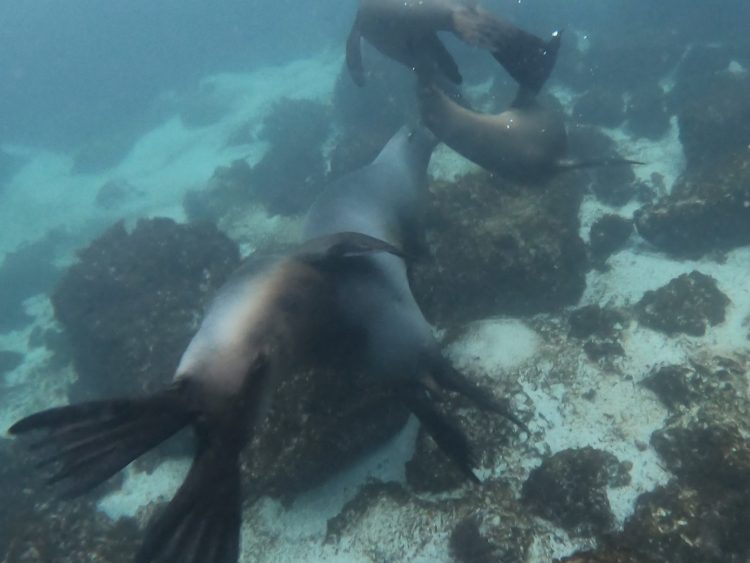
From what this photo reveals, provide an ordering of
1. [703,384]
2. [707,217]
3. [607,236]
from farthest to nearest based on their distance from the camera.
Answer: [607,236], [707,217], [703,384]

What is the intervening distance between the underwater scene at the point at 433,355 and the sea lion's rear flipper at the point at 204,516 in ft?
0.04

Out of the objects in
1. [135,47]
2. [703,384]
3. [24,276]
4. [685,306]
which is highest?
[703,384]

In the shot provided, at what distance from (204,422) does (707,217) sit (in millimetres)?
7899

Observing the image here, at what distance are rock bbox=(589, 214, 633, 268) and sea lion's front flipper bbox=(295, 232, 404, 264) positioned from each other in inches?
194

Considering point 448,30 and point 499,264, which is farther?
point 448,30

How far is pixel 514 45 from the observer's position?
647cm

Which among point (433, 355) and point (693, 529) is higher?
point (433, 355)

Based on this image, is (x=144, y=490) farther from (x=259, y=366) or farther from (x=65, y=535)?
(x=259, y=366)

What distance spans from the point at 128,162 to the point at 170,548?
27.9 m

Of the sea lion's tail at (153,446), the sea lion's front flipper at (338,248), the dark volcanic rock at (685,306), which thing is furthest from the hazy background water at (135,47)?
the sea lion's tail at (153,446)

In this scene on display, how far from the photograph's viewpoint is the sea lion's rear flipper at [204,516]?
275 centimetres

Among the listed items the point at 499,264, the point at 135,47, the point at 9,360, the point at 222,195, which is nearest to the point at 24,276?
the point at 9,360

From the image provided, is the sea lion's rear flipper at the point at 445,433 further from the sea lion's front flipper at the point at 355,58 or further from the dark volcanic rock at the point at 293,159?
the dark volcanic rock at the point at 293,159

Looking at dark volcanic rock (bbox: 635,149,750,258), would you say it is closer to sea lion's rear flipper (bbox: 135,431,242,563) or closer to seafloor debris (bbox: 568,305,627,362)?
seafloor debris (bbox: 568,305,627,362)
